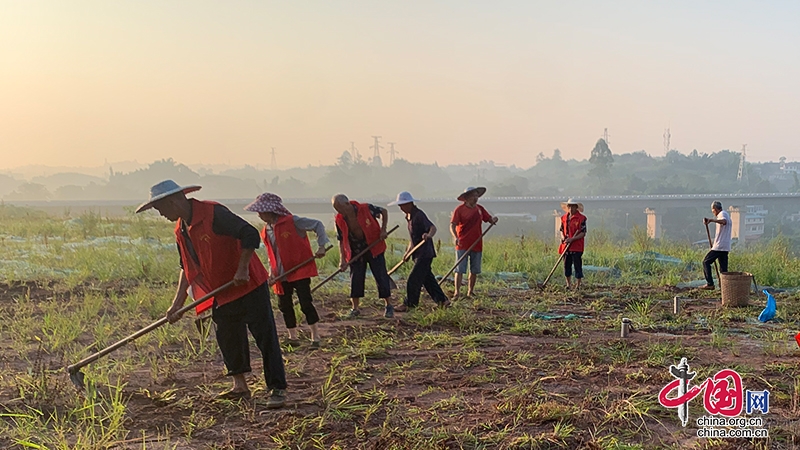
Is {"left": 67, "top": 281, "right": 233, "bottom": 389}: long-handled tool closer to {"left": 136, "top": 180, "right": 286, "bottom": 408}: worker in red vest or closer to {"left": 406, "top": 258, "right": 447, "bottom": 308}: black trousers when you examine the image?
{"left": 136, "top": 180, "right": 286, "bottom": 408}: worker in red vest

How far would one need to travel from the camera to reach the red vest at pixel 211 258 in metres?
3.60

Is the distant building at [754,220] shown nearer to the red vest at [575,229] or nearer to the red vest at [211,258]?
the red vest at [575,229]

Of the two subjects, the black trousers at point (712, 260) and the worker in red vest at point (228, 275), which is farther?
the black trousers at point (712, 260)

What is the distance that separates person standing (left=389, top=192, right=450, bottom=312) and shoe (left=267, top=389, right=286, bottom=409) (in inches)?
122

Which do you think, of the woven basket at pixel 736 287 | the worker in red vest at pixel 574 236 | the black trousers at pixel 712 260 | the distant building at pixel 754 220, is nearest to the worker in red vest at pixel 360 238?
the worker in red vest at pixel 574 236

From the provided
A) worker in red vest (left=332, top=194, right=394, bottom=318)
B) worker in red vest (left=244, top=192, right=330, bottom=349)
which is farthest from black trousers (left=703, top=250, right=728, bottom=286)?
worker in red vest (left=244, top=192, right=330, bottom=349)

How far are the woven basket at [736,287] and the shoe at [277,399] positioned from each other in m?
5.63

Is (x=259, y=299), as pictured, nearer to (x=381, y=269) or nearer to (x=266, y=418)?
(x=266, y=418)

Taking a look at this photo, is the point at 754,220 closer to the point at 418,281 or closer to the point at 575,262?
the point at 575,262

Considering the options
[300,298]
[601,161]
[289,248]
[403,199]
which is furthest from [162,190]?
[601,161]

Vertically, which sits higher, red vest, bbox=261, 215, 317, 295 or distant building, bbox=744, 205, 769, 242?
red vest, bbox=261, 215, 317, 295

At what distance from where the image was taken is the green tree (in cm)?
7812

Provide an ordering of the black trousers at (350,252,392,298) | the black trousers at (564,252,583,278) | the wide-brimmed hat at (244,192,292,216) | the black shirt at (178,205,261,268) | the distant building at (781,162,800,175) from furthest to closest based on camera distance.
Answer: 1. the distant building at (781,162,800,175)
2. the black trousers at (564,252,583,278)
3. the black trousers at (350,252,392,298)
4. the wide-brimmed hat at (244,192,292,216)
5. the black shirt at (178,205,261,268)

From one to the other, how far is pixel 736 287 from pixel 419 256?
3.80m
